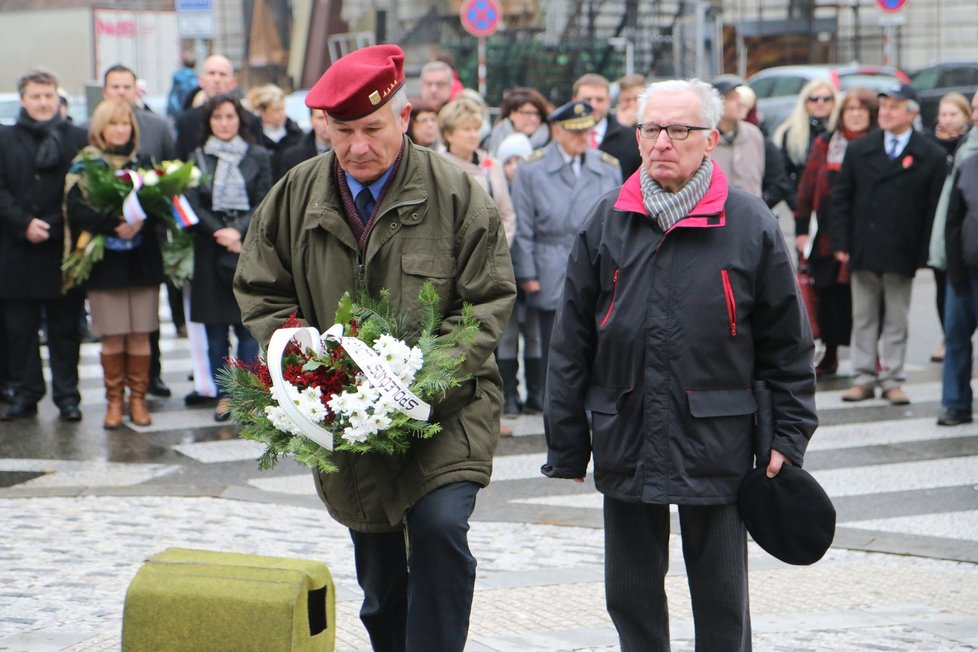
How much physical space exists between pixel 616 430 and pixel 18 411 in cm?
696

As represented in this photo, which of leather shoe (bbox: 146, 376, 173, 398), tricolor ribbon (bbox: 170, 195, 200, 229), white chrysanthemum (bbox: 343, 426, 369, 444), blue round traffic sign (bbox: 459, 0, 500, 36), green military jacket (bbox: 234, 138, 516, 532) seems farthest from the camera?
blue round traffic sign (bbox: 459, 0, 500, 36)

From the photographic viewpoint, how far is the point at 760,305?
176 inches

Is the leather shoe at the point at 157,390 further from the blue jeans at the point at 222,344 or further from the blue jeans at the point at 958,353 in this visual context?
the blue jeans at the point at 958,353

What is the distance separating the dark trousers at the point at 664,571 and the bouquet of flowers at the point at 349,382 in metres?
0.74

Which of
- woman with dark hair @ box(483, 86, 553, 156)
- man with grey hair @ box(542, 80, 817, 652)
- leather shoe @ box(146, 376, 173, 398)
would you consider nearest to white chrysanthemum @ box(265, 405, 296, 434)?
man with grey hair @ box(542, 80, 817, 652)

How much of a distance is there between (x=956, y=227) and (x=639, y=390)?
538cm

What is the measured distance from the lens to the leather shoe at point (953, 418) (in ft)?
32.6

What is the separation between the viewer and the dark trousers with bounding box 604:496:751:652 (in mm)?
4535

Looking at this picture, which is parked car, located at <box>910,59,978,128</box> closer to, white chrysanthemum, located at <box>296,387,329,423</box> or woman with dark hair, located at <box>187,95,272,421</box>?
woman with dark hair, located at <box>187,95,272,421</box>

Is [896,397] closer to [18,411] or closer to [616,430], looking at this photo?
[18,411]

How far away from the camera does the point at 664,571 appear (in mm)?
4656

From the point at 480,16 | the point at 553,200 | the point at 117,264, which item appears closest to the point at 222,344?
the point at 117,264

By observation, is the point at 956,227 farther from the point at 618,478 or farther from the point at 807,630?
the point at 618,478

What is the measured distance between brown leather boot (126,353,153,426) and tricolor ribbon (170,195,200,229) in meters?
0.95
